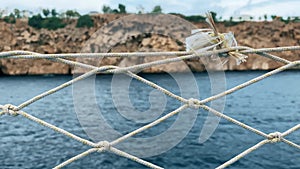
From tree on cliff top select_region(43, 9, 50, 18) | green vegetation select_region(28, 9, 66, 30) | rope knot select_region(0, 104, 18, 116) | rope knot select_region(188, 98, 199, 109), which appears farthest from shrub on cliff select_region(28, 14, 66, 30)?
rope knot select_region(188, 98, 199, 109)

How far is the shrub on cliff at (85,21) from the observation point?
40969 millimetres

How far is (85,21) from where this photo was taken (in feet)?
135

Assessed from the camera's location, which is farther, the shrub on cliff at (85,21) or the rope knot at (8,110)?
the shrub on cliff at (85,21)

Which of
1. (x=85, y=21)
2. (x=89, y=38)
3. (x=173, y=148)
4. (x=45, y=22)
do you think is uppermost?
(x=85, y=21)

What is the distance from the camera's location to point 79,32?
40688 millimetres

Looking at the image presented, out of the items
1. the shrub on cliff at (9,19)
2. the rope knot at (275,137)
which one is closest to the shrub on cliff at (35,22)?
the shrub on cliff at (9,19)

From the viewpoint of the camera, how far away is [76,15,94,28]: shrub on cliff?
41.0 m

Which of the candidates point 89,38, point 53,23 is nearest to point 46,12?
point 53,23

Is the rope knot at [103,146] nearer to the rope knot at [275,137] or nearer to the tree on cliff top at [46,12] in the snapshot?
the rope knot at [275,137]

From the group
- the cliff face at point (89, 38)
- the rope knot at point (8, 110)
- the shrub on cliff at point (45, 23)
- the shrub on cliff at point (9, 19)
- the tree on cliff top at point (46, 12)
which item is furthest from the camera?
the tree on cliff top at point (46, 12)

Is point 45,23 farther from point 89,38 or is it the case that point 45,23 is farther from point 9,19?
point 89,38

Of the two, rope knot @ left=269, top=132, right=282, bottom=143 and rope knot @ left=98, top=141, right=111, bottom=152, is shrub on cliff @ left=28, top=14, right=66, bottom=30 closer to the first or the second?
rope knot @ left=98, top=141, right=111, bottom=152

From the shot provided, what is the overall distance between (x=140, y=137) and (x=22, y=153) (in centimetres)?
382

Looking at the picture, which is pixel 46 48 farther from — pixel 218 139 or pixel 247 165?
pixel 247 165
